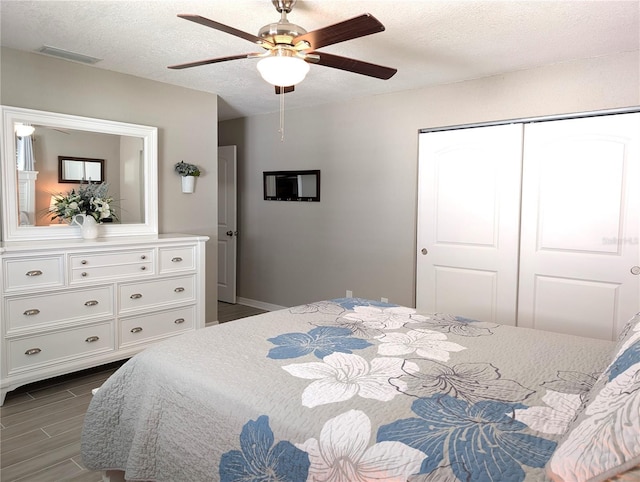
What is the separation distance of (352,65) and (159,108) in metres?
2.30

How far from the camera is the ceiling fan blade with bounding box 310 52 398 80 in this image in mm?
2330

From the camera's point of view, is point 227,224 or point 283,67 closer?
point 283,67

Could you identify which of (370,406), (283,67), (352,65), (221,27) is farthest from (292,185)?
(370,406)

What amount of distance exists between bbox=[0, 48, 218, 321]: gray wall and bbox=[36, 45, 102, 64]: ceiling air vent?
0.10 m

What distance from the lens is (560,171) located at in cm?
341

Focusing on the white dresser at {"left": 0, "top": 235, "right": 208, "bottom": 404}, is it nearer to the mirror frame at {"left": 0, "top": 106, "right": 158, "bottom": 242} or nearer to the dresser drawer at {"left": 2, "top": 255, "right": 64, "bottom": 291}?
the dresser drawer at {"left": 2, "top": 255, "right": 64, "bottom": 291}

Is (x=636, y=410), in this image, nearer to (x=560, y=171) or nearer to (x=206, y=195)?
(x=560, y=171)

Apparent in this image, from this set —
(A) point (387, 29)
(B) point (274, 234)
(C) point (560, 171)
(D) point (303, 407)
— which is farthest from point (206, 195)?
(D) point (303, 407)

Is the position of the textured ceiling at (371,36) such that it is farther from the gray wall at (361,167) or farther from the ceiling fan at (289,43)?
the ceiling fan at (289,43)

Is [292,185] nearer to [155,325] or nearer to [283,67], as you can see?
[155,325]

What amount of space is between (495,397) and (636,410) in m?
0.56

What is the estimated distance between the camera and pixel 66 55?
326 cm

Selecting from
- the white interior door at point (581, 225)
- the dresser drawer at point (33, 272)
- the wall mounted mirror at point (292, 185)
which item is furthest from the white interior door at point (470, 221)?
the dresser drawer at point (33, 272)

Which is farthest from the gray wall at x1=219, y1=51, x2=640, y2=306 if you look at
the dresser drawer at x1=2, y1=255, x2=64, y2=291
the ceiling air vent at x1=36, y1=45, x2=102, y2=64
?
the dresser drawer at x1=2, y1=255, x2=64, y2=291
